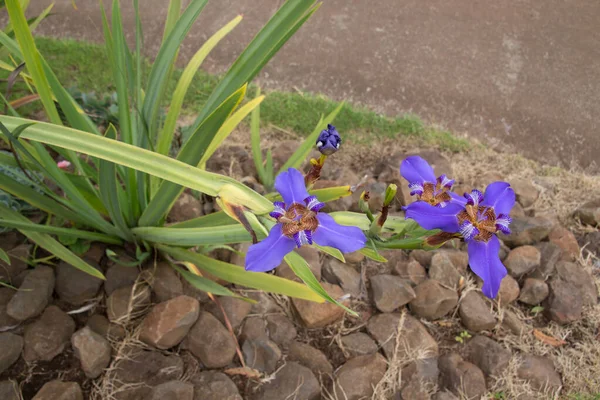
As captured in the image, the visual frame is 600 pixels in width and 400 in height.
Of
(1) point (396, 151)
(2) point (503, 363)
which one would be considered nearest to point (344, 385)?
(2) point (503, 363)

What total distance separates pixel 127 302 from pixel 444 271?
1.13 metres

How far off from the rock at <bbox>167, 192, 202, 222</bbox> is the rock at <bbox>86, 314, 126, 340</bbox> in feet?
1.45

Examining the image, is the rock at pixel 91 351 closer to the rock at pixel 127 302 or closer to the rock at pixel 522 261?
the rock at pixel 127 302

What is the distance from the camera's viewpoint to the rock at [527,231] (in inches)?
83.4

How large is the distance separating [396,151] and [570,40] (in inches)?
65.8

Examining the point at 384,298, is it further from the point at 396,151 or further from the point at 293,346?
the point at 396,151

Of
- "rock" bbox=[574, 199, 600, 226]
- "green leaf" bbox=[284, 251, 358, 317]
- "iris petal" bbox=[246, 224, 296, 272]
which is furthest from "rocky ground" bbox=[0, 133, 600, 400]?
"iris petal" bbox=[246, 224, 296, 272]

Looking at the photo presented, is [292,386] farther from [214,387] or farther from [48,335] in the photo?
[48,335]

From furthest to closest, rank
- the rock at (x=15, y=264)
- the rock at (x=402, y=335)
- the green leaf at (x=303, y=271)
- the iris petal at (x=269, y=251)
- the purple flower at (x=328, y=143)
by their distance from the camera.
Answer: the rock at (x=402, y=335), the rock at (x=15, y=264), the purple flower at (x=328, y=143), the green leaf at (x=303, y=271), the iris petal at (x=269, y=251)

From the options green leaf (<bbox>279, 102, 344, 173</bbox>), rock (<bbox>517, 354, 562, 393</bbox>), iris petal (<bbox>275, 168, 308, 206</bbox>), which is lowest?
rock (<bbox>517, 354, 562, 393</bbox>)

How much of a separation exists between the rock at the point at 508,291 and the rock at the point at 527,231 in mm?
211

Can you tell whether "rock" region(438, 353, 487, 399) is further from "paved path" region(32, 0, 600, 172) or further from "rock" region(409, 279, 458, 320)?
"paved path" region(32, 0, 600, 172)

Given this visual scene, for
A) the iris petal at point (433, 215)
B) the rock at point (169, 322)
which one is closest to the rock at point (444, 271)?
the rock at point (169, 322)

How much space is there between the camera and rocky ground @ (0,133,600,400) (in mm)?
1549
